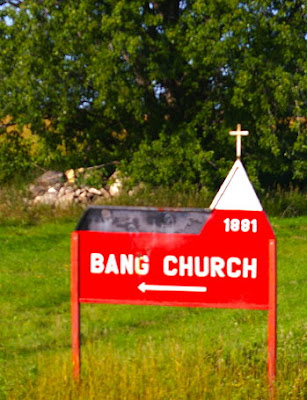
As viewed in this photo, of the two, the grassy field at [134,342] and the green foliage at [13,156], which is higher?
the green foliage at [13,156]

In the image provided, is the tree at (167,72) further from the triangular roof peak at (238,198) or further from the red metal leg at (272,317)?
the red metal leg at (272,317)

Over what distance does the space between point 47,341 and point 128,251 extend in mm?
3029

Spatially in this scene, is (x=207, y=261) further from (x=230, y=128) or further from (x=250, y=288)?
(x=230, y=128)

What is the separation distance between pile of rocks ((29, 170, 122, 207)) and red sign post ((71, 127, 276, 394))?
14.2 meters

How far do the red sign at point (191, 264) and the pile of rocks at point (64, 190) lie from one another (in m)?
14.3

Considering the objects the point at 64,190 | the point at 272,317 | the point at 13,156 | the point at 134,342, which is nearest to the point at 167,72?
Answer: the point at 64,190

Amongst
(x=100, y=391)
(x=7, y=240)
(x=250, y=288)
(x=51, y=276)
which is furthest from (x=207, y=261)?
(x=7, y=240)

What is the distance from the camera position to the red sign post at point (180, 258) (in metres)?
6.29

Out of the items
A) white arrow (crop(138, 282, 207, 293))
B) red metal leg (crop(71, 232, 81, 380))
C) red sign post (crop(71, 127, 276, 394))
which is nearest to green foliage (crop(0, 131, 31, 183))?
red metal leg (crop(71, 232, 81, 380))

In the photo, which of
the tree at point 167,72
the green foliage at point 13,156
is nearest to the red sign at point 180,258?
the tree at point 167,72

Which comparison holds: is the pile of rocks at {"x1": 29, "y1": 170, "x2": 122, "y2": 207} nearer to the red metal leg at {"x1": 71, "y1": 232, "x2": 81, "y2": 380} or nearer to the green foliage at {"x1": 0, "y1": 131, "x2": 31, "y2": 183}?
the green foliage at {"x1": 0, "y1": 131, "x2": 31, "y2": 183}

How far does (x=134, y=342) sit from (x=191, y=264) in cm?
290

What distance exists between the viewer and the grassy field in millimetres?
6410

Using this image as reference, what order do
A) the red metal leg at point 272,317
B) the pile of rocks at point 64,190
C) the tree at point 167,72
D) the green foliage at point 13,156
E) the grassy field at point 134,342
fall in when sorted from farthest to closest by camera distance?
1. the green foliage at point 13,156
2. the pile of rocks at point 64,190
3. the tree at point 167,72
4. the grassy field at point 134,342
5. the red metal leg at point 272,317
